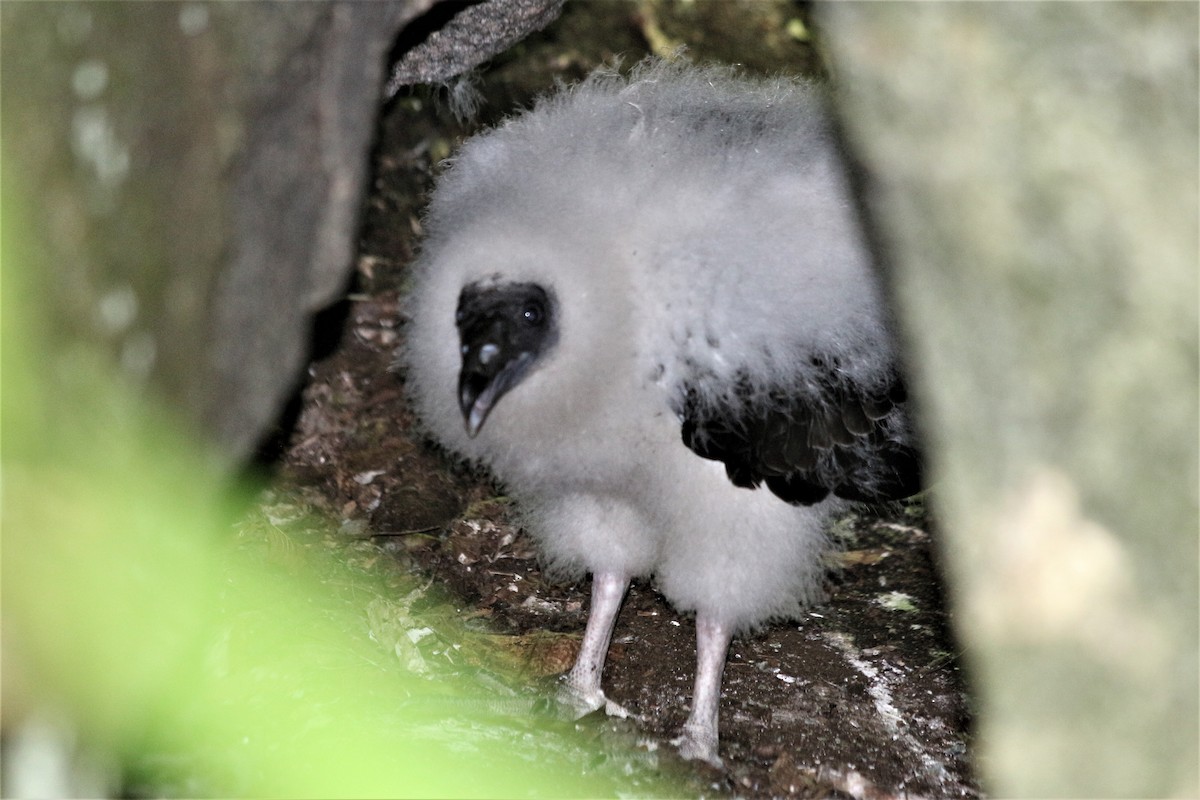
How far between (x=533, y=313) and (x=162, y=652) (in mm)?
1317

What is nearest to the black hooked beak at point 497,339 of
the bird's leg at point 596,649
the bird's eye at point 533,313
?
the bird's eye at point 533,313

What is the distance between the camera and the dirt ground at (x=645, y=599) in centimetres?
365

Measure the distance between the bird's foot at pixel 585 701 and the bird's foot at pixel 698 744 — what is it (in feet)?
0.92

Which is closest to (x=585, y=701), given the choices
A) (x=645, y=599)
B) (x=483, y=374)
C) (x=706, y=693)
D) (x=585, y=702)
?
(x=585, y=702)

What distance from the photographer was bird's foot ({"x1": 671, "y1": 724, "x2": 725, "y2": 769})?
3.53 metres

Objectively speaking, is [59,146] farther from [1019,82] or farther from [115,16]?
[1019,82]

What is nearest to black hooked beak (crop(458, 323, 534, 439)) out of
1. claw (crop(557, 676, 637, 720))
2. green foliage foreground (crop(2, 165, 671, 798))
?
green foliage foreground (crop(2, 165, 671, 798))

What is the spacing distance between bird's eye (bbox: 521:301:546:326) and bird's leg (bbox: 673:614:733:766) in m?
1.19

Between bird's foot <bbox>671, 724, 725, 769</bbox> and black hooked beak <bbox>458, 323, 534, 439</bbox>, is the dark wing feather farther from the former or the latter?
bird's foot <bbox>671, 724, 725, 769</bbox>

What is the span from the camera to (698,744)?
3.57 meters

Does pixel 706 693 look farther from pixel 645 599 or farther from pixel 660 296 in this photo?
pixel 660 296

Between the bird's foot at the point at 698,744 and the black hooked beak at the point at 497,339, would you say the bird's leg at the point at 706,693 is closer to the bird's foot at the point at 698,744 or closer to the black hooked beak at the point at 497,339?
the bird's foot at the point at 698,744

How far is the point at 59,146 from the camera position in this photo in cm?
201

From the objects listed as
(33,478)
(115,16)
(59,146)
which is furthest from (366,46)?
(33,478)
